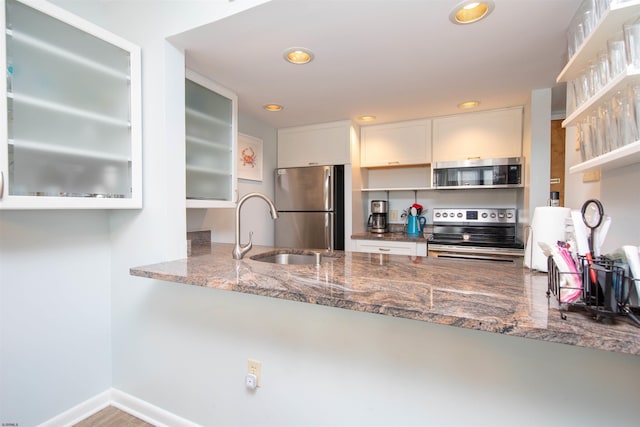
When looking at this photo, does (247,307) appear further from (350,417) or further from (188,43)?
(188,43)

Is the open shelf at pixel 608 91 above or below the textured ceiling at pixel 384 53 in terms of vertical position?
below

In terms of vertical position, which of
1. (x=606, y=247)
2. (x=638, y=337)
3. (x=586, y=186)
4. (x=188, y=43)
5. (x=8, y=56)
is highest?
(x=188, y=43)

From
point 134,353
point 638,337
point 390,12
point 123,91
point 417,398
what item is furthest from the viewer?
point 134,353

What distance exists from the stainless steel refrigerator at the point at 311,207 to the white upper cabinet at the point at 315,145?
0.11 m

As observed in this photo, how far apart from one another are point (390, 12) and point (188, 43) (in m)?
1.07

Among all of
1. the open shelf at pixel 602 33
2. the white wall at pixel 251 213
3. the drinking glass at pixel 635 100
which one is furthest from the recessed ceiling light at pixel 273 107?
the drinking glass at pixel 635 100

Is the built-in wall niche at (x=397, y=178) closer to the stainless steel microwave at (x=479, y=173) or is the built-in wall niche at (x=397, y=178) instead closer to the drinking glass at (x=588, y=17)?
the stainless steel microwave at (x=479, y=173)

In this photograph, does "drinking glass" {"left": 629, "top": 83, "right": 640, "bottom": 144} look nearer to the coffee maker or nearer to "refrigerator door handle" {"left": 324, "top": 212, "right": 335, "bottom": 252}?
"refrigerator door handle" {"left": 324, "top": 212, "right": 335, "bottom": 252}

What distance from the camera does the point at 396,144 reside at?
3.24 m

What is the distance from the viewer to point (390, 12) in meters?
1.39

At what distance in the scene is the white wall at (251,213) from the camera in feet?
8.30

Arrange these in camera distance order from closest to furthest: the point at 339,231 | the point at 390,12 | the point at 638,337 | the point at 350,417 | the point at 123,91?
the point at 638,337, the point at 350,417, the point at 390,12, the point at 123,91, the point at 339,231

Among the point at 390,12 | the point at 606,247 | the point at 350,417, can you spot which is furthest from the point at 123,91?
the point at 606,247

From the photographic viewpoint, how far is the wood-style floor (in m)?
1.62
